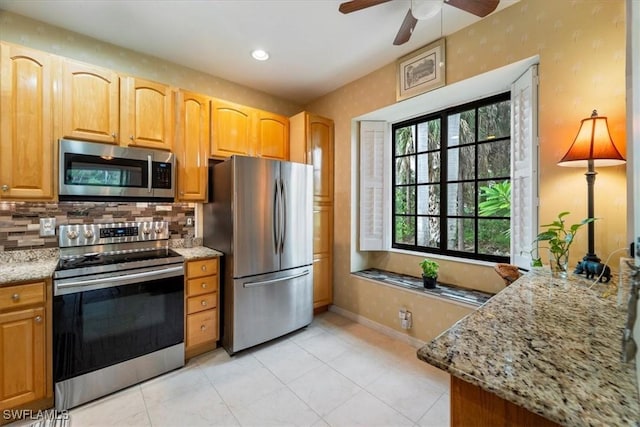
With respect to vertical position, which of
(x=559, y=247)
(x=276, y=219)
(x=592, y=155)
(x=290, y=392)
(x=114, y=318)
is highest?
(x=592, y=155)

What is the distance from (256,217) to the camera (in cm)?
248

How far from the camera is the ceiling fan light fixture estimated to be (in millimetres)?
1547

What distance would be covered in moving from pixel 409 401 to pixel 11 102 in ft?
11.0

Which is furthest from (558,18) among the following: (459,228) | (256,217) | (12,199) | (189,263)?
(12,199)

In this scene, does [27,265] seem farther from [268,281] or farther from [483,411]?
[483,411]

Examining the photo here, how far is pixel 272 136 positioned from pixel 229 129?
0.51 m

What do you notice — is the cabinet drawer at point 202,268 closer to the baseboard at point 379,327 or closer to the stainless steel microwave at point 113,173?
the stainless steel microwave at point 113,173

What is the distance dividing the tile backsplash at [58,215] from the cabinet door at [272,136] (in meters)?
1.10

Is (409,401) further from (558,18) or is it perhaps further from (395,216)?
(558,18)

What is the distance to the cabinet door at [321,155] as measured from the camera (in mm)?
3184

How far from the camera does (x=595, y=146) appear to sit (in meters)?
1.46

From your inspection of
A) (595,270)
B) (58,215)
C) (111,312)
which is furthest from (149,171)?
(595,270)

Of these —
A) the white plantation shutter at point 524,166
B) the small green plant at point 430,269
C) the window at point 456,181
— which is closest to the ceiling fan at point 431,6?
the white plantation shutter at point 524,166

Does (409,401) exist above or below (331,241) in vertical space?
below
